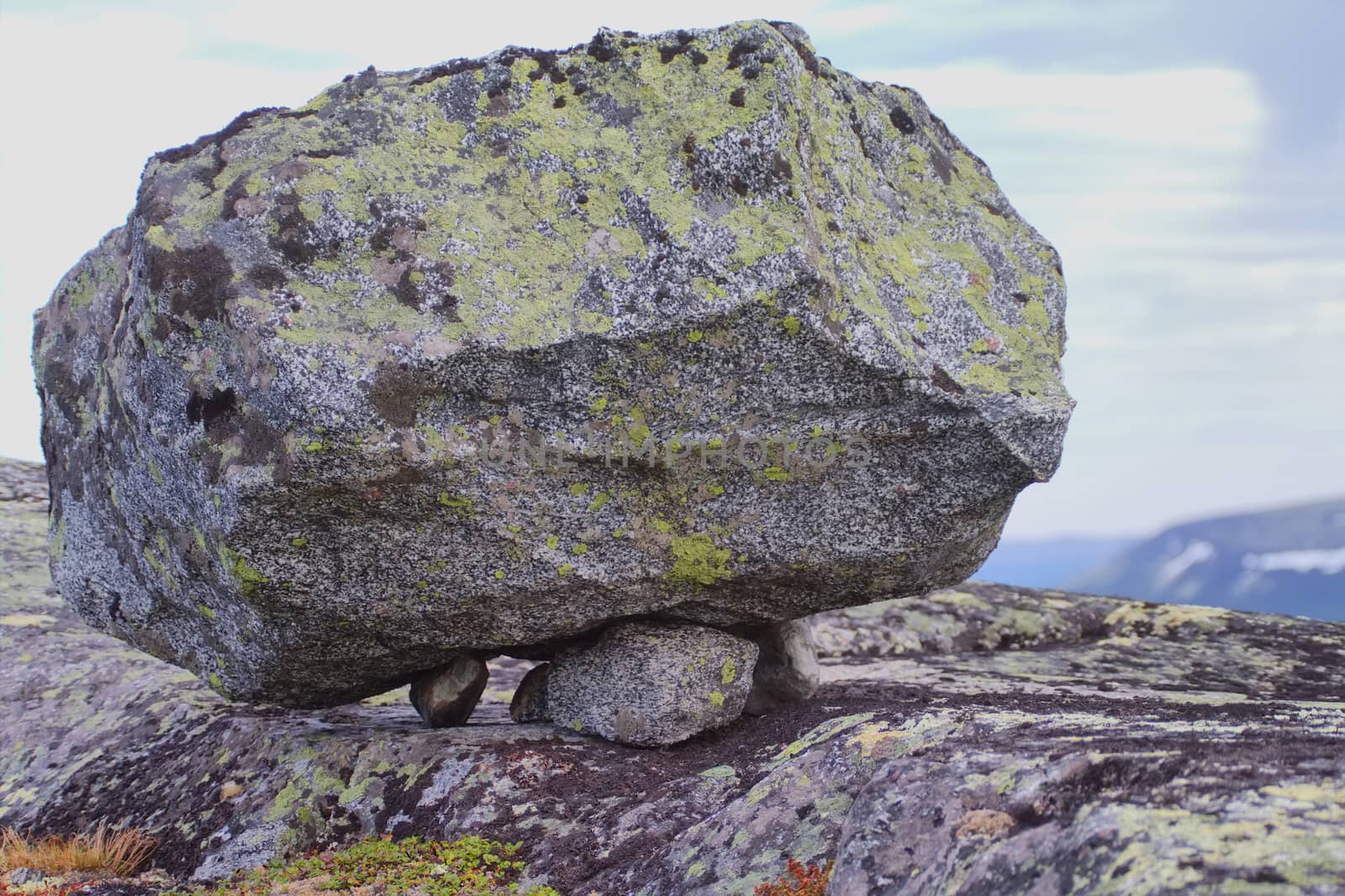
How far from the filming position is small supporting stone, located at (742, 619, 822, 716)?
444 inches

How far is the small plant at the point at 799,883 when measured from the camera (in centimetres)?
639

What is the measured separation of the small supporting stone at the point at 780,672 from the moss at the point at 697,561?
1.92m

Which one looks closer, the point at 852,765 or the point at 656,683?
the point at 852,765

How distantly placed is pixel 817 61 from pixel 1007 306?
8.77 ft

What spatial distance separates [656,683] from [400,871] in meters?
2.65

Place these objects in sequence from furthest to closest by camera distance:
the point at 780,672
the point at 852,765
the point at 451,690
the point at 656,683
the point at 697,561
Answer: the point at 780,672 < the point at 451,690 < the point at 656,683 < the point at 697,561 < the point at 852,765

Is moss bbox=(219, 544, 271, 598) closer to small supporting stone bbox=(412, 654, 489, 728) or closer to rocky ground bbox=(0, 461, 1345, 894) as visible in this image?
Answer: rocky ground bbox=(0, 461, 1345, 894)

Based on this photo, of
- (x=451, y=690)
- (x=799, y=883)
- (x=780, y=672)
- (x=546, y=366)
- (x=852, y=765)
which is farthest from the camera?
(x=780, y=672)

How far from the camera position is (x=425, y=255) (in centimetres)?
862

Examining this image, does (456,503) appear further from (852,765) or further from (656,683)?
(852,765)

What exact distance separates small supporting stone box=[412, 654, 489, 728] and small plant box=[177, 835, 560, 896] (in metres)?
1.99

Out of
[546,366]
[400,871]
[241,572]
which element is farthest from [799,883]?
[241,572]

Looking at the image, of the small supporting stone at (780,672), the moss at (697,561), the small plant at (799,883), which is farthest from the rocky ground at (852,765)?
the moss at (697,561)

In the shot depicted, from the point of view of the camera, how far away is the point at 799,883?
6.50 meters
